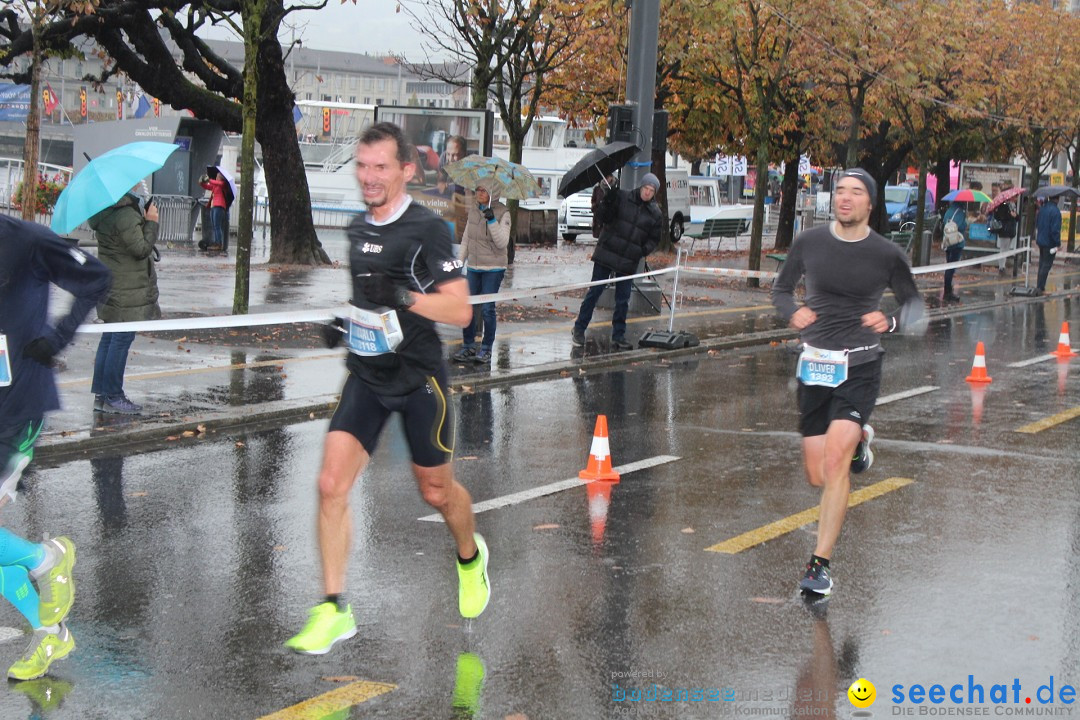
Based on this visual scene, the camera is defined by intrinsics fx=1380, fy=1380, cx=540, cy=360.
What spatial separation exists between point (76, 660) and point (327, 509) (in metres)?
1.09

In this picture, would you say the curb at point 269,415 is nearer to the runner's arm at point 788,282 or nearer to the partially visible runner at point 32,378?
the partially visible runner at point 32,378

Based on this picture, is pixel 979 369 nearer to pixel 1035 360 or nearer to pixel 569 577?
pixel 1035 360

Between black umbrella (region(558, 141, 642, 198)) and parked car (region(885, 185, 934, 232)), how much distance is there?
109ft

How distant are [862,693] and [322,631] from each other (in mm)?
1976

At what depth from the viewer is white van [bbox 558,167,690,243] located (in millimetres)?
40406

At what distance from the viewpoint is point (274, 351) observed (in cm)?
1370

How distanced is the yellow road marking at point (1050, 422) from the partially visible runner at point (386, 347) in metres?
7.03

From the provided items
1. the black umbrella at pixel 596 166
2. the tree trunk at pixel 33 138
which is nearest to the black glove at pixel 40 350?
the black umbrella at pixel 596 166

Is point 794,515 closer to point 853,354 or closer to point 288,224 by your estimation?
point 853,354

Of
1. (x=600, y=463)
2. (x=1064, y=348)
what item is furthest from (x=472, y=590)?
(x=1064, y=348)

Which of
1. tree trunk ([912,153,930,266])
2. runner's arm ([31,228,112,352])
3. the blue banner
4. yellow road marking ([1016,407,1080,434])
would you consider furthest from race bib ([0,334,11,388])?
the blue banner

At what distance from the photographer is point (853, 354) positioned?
21.0 ft

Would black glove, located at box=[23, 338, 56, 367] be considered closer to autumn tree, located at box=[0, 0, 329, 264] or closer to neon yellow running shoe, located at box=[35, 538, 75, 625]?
neon yellow running shoe, located at box=[35, 538, 75, 625]

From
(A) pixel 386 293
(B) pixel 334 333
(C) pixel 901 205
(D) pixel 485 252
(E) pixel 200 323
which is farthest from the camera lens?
(C) pixel 901 205
